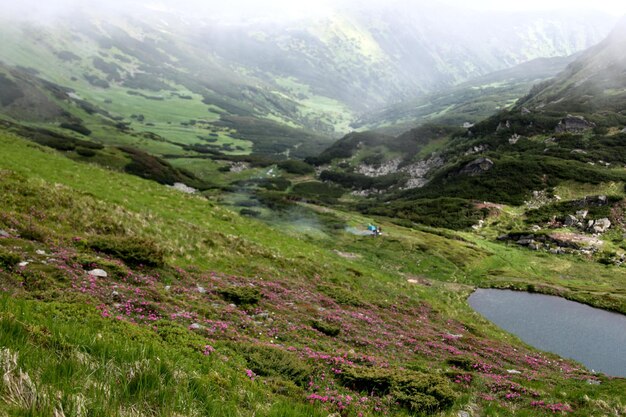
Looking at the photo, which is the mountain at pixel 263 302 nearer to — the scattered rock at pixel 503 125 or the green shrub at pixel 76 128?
the scattered rock at pixel 503 125

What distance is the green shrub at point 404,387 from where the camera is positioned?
35.6 feet

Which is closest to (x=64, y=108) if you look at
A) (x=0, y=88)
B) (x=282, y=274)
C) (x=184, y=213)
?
(x=0, y=88)

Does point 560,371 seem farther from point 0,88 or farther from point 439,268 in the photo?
point 0,88

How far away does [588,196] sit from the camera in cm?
Result: 7994

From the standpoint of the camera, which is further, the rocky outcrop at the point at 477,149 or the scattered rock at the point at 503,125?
the scattered rock at the point at 503,125

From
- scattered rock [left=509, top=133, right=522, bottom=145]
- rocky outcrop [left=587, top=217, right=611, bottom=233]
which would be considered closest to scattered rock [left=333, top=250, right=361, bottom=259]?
rocky outcrop [left=587, top=217, right=611, bottom=233]

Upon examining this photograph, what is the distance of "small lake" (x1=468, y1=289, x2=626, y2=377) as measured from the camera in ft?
97.7

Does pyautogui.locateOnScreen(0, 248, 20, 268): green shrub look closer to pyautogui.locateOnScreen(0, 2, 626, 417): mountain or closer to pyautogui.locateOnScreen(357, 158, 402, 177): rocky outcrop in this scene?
pyautogui.locateOnScreen(0, 2, 626, 417): mountain

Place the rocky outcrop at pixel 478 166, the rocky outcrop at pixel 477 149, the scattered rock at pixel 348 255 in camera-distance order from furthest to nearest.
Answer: the rocky outcrop at pixel 477 149, the rocky outcrop at pixel 478 166, the scattered rock at pixel 348 255

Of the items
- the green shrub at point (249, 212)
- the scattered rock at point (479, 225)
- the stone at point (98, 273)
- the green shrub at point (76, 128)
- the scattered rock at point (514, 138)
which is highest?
the scattered rock at point (514, 138)

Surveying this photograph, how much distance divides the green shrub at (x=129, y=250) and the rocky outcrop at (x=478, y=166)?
104 meters

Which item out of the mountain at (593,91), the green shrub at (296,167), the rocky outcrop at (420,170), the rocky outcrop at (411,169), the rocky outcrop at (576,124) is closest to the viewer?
the rocky outcrop at (576,124)

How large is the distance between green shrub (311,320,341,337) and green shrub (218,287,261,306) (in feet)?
9.44

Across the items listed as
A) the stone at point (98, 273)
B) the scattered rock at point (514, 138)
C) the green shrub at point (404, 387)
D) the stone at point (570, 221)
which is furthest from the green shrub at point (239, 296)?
the scattered rock at point (514, 138)
